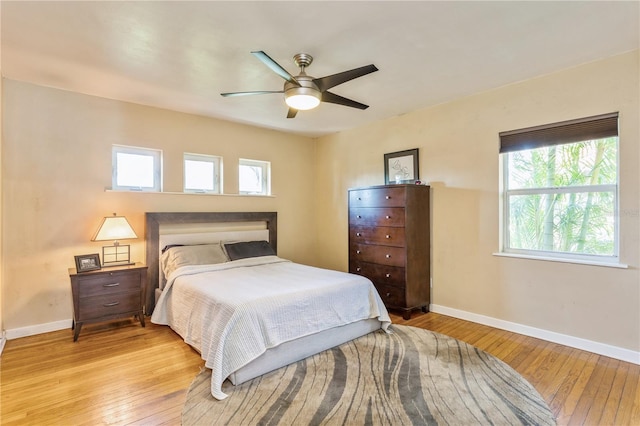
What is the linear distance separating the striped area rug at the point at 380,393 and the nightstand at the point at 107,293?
1435mm

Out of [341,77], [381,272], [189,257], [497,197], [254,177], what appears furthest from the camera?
[254,177]

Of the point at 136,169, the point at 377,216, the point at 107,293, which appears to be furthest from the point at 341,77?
the point at 107,293

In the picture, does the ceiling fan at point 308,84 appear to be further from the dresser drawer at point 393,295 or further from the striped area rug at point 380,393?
the dresser drawer at point 393,295

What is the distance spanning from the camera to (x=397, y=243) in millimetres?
3662

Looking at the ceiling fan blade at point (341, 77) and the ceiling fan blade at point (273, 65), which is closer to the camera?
the ceiling fan blade at point (273, 65)

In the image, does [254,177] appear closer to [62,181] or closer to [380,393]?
[62,181]

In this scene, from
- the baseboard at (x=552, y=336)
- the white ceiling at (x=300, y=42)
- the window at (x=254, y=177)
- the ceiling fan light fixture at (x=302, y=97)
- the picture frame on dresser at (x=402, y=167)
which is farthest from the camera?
the window at (x=254, y=177)

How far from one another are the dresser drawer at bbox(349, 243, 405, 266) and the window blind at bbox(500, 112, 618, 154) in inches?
61.2

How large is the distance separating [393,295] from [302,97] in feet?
8.09

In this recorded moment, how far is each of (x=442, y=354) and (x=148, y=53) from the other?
11.3 feet

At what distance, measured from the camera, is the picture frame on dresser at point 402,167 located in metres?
4.02

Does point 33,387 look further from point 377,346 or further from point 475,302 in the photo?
point 475,302

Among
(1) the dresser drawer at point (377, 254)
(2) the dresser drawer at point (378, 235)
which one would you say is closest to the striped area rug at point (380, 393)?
(1) the dresser drawer at point (377, 254)

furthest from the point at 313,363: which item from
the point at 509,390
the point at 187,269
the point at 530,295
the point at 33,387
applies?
the point at 530,295
